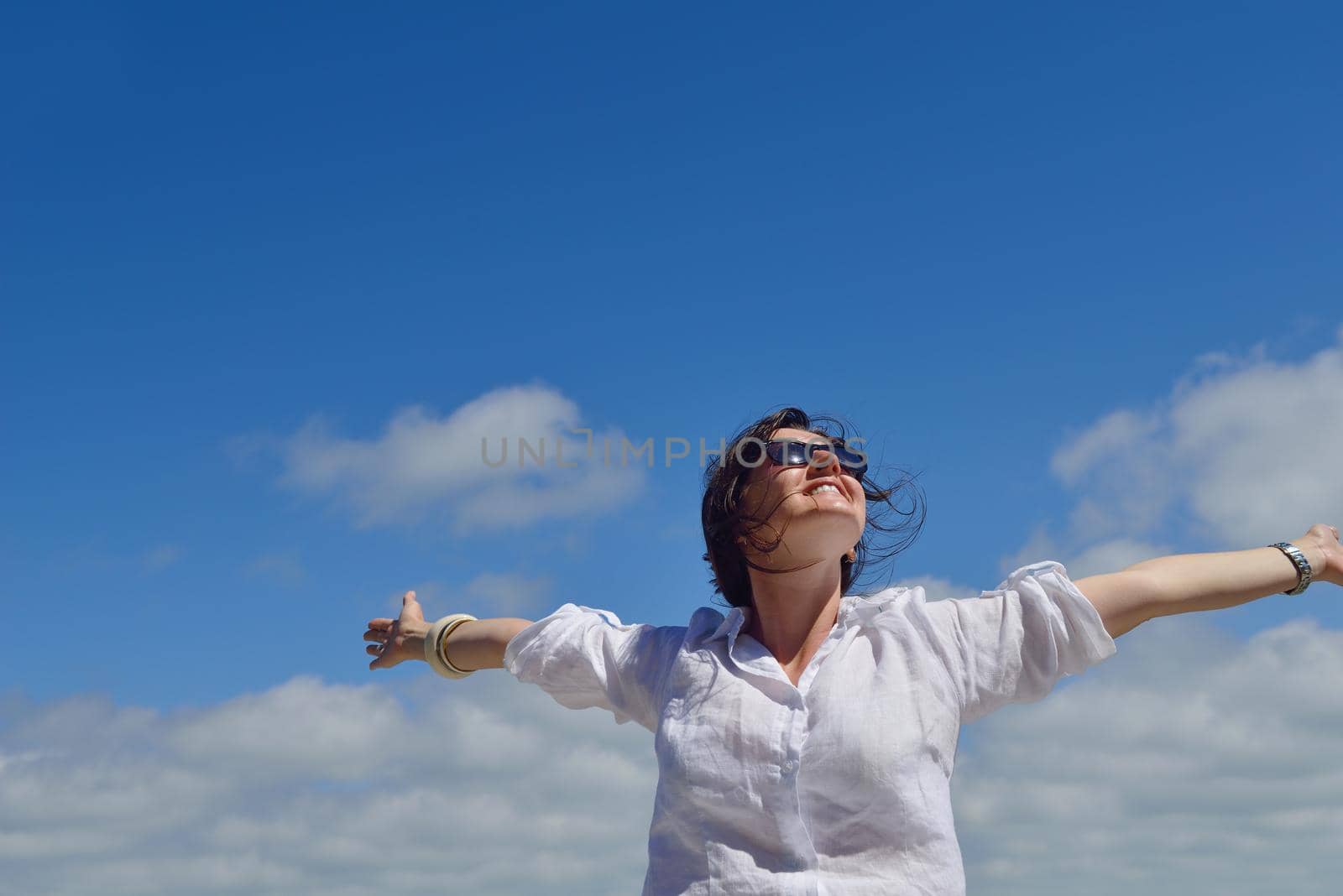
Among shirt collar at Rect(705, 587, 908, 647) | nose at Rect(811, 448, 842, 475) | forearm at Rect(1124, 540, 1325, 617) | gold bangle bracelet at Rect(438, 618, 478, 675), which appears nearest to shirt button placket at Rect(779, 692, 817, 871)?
shirt collar at Rect(705, 587, 908, 647)

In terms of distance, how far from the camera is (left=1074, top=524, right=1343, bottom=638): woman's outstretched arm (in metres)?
4.37

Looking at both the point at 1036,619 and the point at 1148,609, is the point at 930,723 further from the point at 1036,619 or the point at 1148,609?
the point at 1148,609

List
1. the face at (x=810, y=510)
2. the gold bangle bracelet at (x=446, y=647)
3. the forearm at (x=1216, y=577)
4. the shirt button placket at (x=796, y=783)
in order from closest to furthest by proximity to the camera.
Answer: the shirt button placket at (x=796, y=783), the forearm at (x=1216, y=577), the face at (x=810, y=510), the gold bangle bracelet at (x=446, y=647)

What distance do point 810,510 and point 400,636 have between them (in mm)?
2109

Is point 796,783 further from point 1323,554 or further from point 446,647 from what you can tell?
point 1323,554

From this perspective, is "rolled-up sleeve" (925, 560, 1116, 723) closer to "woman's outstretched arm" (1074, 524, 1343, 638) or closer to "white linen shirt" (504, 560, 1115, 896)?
"white linen shirt" (504, 560, 1115, 896)

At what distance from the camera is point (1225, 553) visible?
460 centimetres

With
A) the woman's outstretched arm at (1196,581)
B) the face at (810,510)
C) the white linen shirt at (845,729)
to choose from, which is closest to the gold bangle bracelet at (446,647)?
the white linen shirt at (845,729)

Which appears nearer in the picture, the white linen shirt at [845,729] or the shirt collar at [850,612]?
the white linen shirt at [845,729]

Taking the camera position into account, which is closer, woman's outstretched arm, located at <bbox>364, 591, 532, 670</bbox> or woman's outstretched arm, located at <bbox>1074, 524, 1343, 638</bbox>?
woman's outstretched arm, located at <bbox>1074, 524, 1343, 638</bbox>

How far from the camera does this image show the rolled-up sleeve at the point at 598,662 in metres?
4.83

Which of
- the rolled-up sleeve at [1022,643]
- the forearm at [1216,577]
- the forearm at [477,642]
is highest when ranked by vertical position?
the forearm at [477,642]

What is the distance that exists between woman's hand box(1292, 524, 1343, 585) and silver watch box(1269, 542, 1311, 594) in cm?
2

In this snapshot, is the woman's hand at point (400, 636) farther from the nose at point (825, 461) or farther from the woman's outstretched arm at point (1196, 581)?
the woman's outstretched arm at point (1196, 581)
